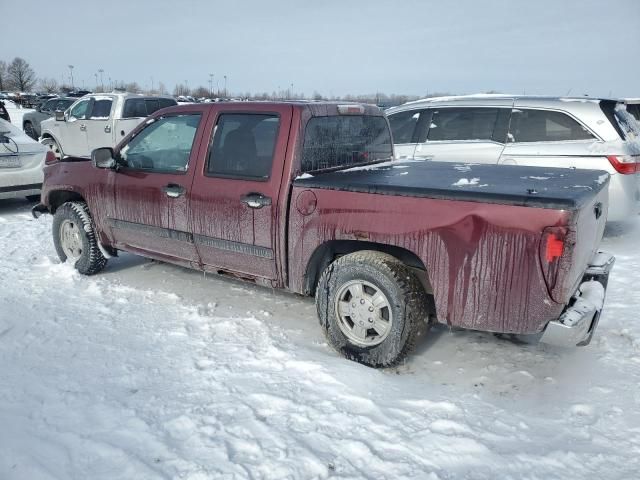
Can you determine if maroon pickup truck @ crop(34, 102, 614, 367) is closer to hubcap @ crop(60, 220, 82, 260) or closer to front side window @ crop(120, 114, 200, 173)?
front side window @ crop(120, 114, 200, 173)

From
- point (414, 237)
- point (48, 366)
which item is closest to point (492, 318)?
point (414, 237)

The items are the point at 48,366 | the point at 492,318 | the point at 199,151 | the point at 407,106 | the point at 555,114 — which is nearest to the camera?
the point at 492,318

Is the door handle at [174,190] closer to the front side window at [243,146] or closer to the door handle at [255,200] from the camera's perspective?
the front side window at [243,146]

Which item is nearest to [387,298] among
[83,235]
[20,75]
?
[83,235]

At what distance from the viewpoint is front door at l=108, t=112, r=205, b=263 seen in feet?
14.2

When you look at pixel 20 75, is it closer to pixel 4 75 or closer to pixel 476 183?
pixel 4 75

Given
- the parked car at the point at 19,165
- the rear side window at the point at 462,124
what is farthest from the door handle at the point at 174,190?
the parked car at the point at 19,165

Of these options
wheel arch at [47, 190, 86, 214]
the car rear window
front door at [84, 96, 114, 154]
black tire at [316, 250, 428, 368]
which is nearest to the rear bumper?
black tire at [316, 250, 428, 368]

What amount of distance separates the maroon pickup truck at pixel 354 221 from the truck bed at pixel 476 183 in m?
0.01

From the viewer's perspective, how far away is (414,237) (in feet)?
10.3

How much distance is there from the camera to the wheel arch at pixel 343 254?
11.3ft

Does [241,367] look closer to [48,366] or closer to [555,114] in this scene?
[48,366]

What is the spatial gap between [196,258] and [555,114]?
4.68 meters

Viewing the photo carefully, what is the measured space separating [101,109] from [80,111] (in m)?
0.91
